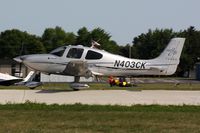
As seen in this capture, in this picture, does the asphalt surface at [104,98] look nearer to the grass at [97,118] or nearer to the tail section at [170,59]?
the grass at [97,118]

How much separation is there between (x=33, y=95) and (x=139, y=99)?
4.12m

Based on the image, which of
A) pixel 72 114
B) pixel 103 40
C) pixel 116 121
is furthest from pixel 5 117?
pixel 103 40

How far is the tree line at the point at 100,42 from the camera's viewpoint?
4254 inches

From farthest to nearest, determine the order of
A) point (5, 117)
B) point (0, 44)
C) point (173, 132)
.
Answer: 1. point (0, 44)
2. point (5, 117)
3. point (173, 132)

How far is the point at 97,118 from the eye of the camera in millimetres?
11023

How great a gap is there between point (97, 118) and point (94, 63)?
12.7 metres

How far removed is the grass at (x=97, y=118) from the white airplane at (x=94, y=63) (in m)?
9.09

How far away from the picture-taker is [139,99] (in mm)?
16469

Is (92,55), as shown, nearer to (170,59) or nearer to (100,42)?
(170,59)

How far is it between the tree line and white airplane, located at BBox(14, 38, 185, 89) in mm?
79741

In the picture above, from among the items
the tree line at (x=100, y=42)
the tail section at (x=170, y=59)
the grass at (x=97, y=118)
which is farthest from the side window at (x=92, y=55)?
the tree line at (x=100, y=42)

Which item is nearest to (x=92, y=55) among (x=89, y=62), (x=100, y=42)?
(x=89, y=62)

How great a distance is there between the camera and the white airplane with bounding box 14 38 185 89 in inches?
905

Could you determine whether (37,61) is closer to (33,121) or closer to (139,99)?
(139,99)
